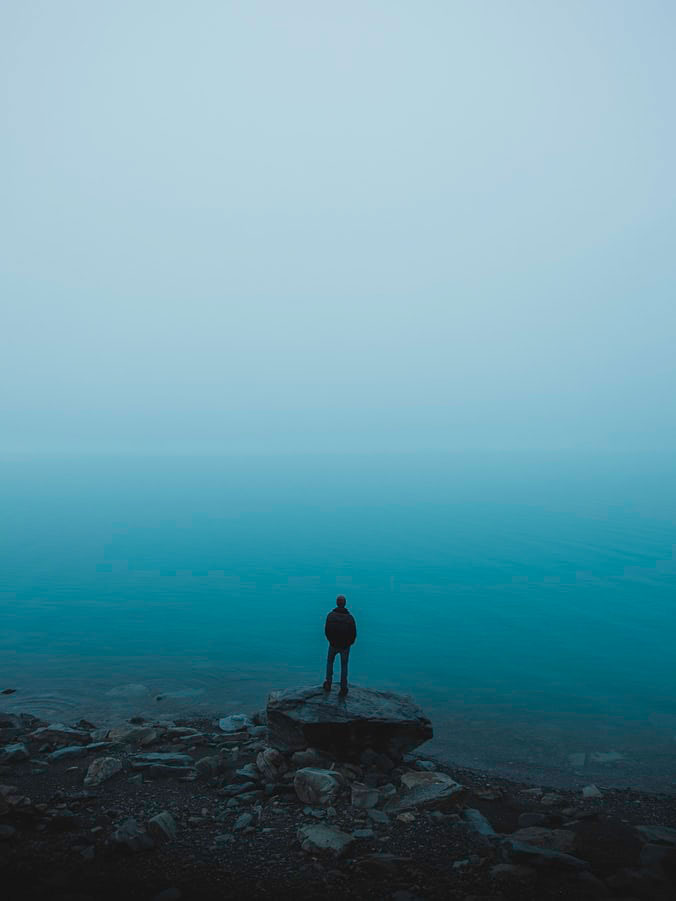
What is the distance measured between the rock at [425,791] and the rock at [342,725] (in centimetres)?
139

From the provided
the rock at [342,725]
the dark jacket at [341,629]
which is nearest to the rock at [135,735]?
the rock at [342,725]

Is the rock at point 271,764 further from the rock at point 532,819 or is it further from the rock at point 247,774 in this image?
the rock at point 532,819

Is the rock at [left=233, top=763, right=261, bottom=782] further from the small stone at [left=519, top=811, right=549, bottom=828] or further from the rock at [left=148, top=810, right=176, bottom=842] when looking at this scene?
the small stone at [left=519, top=811, right=549, bottom=828]

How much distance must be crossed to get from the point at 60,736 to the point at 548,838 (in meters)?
15.7

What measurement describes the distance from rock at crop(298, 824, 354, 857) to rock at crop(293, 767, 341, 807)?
4.42ft

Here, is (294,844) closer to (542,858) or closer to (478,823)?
(478,823)

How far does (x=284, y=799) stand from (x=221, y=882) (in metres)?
3.75

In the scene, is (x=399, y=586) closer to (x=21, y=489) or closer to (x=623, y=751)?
(x=623, y=751)

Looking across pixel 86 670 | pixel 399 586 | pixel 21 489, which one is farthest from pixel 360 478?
pixel 86 670

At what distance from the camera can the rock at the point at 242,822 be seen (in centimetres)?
1337

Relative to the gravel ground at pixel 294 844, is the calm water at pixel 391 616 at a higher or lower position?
lower

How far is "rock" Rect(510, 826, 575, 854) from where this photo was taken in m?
12.7

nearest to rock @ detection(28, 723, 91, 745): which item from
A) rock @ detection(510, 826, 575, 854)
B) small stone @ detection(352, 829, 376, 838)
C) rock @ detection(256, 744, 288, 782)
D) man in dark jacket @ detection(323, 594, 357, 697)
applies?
rock @ detection(256, 744, 288, 782)

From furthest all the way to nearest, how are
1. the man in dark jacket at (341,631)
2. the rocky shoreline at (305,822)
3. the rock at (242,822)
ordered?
the man in dark jacket at (341,631), the rock at (242,822), the rocky shoreline at (305,822)
